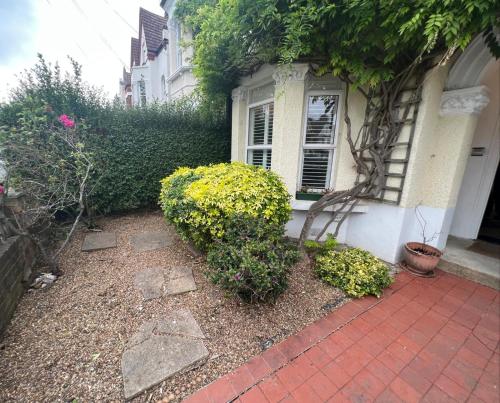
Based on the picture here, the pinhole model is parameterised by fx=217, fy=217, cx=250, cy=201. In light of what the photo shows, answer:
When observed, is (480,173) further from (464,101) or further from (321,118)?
(321,118)

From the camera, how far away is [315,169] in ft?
13.5

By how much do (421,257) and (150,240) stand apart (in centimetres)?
447

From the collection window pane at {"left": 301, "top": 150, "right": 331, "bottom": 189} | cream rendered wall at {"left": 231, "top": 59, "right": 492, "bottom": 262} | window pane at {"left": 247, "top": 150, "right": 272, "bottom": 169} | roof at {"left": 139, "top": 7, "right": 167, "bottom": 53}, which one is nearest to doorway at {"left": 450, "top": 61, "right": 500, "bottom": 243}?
cream rendered wall at {"left": 231, "top": 59, "right": 492, "bottom": 262}

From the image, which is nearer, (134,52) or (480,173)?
(480,173)

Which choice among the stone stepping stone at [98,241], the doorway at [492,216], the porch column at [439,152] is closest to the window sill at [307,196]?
the porch column at [439,152]

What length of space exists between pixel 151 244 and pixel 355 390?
341cm

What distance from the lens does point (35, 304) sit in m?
2.36

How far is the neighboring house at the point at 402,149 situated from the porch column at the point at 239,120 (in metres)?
0.18

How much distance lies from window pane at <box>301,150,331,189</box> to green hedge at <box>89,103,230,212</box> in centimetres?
276

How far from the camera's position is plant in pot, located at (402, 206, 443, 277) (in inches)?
128

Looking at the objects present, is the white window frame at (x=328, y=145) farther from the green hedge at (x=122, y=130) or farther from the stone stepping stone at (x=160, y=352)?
the stone stepping stone at (x=160, y=352)

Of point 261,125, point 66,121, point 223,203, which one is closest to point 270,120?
point 261,125

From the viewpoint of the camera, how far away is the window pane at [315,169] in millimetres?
4051

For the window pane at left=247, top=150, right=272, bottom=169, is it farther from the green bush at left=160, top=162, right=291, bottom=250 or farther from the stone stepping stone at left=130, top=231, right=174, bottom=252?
the stone stepping stone at left=130, top=231, right=174, bottom=252
